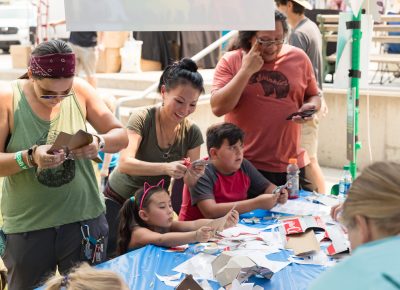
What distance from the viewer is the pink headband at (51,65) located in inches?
101

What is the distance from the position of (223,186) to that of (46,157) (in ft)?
4.42

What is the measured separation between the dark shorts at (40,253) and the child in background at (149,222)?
312mm

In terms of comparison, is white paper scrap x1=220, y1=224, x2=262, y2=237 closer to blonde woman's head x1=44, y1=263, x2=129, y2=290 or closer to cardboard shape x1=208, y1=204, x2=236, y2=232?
cardboard shape x1=208, y1=204, x2=236, y2=232

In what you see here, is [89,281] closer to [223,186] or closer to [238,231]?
[238,231]

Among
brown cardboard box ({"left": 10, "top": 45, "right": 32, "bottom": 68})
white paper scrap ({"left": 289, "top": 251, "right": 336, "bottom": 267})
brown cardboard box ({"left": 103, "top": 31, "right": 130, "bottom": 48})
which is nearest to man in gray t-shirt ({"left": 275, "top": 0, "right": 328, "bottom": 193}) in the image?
white paper scrap ({"left": 289, "top": 251, "right": 336, "bottom": 267})

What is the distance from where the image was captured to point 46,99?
2637 millimetres

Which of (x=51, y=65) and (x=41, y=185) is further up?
(x=51, y=65)

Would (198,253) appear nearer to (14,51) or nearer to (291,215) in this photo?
(291,215)

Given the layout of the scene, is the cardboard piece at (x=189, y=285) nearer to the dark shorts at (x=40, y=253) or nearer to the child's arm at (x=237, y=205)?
the dark shorts at (x=40, y=253)

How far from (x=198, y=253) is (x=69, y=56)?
103 cm

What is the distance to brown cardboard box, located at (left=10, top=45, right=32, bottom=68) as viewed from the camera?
10.6 m

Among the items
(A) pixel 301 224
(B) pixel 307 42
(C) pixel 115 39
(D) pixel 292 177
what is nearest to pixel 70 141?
(A) pixel 301 224

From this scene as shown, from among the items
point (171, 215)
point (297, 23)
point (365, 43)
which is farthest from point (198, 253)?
point (297, 23)

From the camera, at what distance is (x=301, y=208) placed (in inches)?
142
